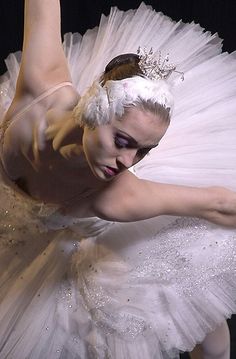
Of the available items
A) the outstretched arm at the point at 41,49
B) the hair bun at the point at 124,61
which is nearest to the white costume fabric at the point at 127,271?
the outstretched arm at the point at 41,49

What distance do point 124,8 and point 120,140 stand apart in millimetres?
1561

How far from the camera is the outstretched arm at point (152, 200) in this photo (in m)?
1.51

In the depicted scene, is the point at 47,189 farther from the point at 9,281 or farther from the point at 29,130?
the point at 9,281

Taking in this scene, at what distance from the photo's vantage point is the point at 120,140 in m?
1.35

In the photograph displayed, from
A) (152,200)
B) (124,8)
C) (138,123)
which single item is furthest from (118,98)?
(124,8)

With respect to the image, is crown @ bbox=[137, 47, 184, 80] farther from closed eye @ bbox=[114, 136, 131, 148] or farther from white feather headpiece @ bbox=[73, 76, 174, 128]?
closed eye @ bbox=[114, 136, 131, 148]

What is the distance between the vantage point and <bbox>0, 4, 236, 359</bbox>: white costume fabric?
170cm

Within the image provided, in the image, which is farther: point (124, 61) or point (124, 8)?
point (124, 8)

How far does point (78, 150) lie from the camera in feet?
4.69

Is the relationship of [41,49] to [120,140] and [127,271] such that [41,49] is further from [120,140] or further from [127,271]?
[127,271]

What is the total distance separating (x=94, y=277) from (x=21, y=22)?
135cm

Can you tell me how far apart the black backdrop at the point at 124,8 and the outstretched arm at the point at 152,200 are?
4.31ft

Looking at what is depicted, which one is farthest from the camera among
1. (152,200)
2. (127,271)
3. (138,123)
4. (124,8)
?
(124,8)

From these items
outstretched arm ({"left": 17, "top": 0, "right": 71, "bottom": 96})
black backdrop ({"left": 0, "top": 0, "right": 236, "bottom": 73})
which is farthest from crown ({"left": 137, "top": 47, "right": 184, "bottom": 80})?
black backdrop ({"left": 0, "top": 0, "right": 236, "bottom": 73})
